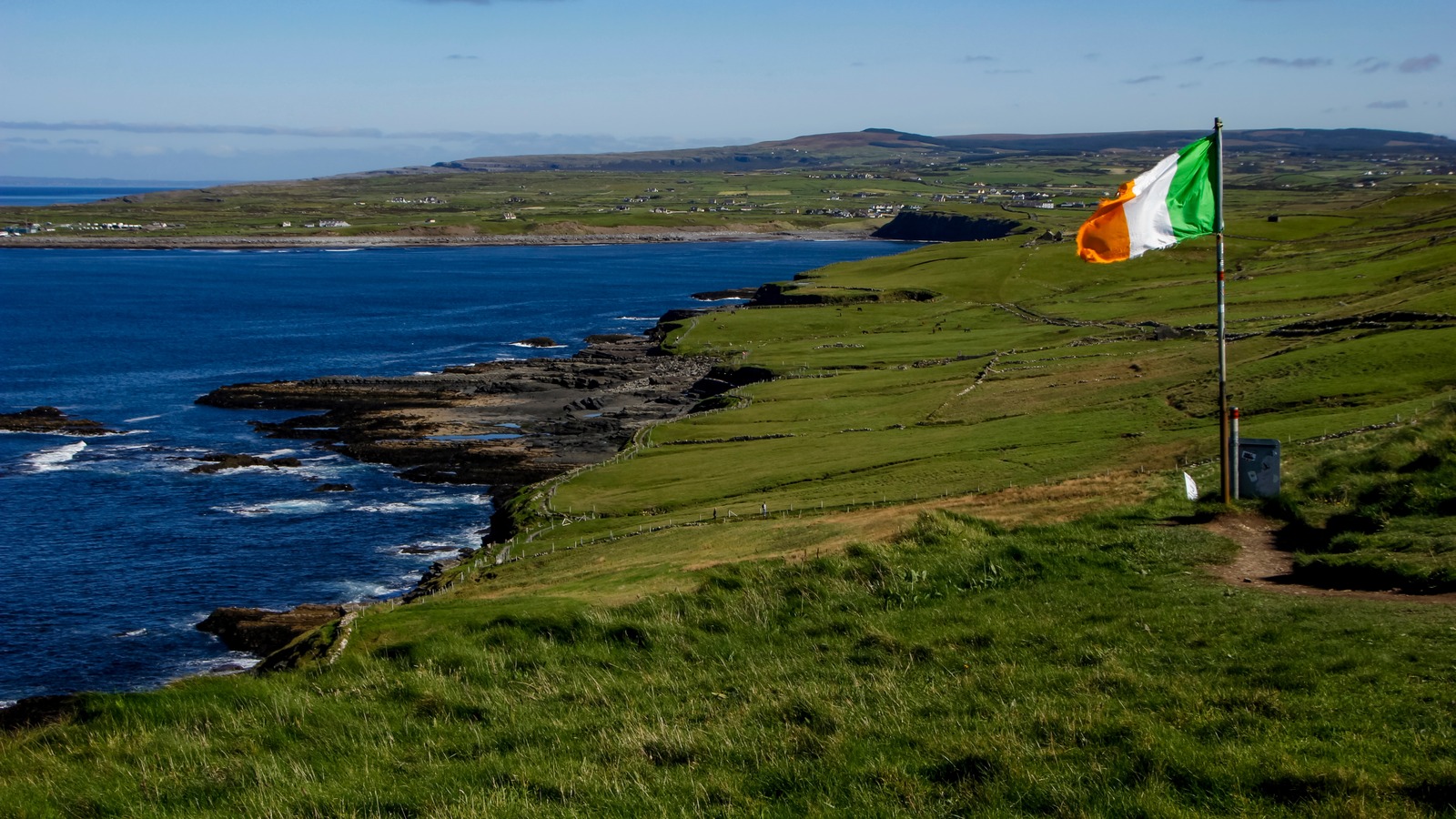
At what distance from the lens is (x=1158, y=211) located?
Answer: 2147 cm

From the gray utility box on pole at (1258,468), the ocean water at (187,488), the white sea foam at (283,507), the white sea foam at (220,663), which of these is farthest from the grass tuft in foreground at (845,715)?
the white sea foam at (283,507)

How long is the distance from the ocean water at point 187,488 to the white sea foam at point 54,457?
0.26 m

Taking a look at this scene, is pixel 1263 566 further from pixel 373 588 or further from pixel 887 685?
pixel 373 588

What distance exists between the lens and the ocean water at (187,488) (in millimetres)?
44938

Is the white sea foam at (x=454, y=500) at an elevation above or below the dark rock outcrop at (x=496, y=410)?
below

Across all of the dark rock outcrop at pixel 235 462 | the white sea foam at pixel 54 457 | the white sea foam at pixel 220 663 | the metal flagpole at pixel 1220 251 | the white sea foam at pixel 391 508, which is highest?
the metal flagpole at pixel 1220 251

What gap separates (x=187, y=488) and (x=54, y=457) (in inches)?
550

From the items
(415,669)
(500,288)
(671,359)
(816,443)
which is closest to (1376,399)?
(816,443)

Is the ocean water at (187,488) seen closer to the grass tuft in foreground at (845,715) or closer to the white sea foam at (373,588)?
the white sea foam at (373,588)

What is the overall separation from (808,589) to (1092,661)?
5574 mm

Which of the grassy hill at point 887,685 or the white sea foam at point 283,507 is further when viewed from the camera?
the white sea foam at point 283,507

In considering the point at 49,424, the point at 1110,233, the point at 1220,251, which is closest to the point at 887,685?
the point at 1110,233

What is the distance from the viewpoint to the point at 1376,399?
4341cm

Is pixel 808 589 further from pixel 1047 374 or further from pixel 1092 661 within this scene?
pixel 1047 374
